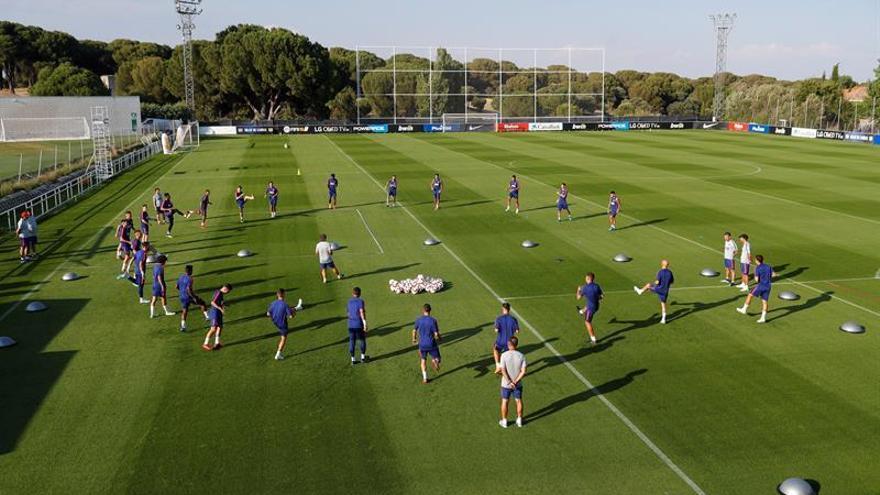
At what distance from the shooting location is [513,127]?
92.1 metres

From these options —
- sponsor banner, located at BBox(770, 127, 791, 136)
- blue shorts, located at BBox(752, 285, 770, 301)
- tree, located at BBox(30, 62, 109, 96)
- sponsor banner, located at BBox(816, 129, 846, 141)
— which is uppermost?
tree, located at BBox(30, 62, 109, 96)

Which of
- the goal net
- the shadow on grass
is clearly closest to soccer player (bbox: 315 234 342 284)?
the shadow on grass

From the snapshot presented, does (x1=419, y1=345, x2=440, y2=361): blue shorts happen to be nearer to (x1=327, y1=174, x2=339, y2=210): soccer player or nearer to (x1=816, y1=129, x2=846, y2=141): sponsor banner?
(x1=327, y1=174, x2=339, y2=210): soccer player

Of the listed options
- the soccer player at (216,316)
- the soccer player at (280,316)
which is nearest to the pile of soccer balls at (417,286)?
the soccer player at (280,316)

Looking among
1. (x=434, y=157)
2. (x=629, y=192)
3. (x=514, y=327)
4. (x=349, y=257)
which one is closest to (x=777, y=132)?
(x=434, y=157)

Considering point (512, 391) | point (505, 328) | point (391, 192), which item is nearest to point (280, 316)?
point (505, 328)

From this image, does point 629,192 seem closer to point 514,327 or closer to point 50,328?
point 514,327

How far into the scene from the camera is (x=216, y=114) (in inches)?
4473

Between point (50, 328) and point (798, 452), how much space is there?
16441mm

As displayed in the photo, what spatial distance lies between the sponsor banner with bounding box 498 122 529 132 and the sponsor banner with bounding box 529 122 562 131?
0.77 metres

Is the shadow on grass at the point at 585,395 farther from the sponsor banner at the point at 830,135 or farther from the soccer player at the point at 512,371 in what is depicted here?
the sponsor banner at the point at 830,135

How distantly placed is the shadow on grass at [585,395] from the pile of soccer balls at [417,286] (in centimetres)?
713

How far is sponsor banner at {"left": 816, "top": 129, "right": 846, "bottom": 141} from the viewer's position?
7600 cm

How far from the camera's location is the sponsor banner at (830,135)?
76.0 m
